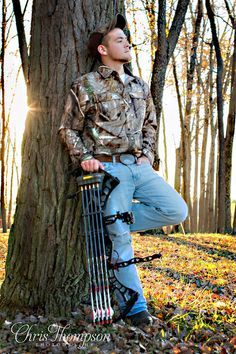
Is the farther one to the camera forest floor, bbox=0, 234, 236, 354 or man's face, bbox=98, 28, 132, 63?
man's face, bbox=98, 28, 132, 63

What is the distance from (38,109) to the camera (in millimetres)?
4406

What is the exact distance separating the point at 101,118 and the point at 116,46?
65 cm

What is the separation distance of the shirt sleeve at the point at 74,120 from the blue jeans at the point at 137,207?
303 mm

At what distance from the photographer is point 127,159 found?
4.20 m

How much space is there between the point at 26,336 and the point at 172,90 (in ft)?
56.2

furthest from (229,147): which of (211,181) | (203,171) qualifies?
(203,171)

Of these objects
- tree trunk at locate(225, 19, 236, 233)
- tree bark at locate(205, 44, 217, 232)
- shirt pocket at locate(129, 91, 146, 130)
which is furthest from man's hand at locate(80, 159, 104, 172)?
→ tree bark at locate(205, 44, 217, 232)

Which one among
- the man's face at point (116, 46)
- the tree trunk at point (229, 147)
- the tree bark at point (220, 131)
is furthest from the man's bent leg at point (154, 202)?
the tree trunk at point (229, 147)

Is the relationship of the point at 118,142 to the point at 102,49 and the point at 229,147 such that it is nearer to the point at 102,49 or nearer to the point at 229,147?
the point at 102,49

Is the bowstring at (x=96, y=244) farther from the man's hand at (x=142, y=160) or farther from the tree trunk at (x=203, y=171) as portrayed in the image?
the tree trunk at (x=203, y=171)

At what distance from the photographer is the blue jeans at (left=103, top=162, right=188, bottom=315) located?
13.1 feet

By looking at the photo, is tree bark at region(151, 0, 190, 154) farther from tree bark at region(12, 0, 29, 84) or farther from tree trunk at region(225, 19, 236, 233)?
tree trunk at region(225, 19, 236, 233)

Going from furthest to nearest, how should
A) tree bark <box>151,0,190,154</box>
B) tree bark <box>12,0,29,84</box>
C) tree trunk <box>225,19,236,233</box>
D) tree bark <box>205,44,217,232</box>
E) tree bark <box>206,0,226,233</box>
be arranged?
tree bark <box>205,44,217,232</box> < tree trunk <box>225,19,236,233</box> < tree bark <box>206,0,226,233</box> < tree bark <box>12,0,29,84</box> < tree bark <box>151,0,190,154</box>

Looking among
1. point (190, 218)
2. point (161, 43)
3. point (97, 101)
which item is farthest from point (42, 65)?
point (190, 218)
